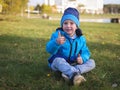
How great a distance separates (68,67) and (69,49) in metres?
0.37

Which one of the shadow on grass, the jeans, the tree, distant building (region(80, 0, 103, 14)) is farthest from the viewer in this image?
distant building (region(80, 0, 103, 14))

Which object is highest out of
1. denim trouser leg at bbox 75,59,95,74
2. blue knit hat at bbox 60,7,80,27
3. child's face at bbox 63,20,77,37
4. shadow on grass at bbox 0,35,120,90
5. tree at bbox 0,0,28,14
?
tree at bbox 0,0,28,14

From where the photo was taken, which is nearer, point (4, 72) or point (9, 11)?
point (4, 72)

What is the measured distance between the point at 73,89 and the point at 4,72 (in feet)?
4.31

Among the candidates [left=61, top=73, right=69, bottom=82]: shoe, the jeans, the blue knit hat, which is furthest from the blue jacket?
[left=61, top=73, right=69, bottom=82]: shoe

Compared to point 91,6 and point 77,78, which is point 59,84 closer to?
point 77,78

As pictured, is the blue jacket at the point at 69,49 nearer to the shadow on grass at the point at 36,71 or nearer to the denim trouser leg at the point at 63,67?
the denim trouser leg at the point at 63,67

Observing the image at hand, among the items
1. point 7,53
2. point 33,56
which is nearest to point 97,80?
point 33,56

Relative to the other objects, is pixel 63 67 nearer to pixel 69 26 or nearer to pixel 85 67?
pixel 85 67

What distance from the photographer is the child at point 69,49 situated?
4.42 m

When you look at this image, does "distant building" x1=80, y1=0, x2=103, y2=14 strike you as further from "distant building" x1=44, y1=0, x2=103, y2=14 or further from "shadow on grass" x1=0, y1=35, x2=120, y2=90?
"shadow on grass" x1=0, y1=35, x2=120, y2=90

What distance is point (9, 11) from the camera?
2609 cm

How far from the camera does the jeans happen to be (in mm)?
4261

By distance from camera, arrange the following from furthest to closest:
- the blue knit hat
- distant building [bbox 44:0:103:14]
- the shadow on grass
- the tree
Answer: distant building [bbox 44:0:103:14] → the tree → the blue knit hat → the shadow on grass
